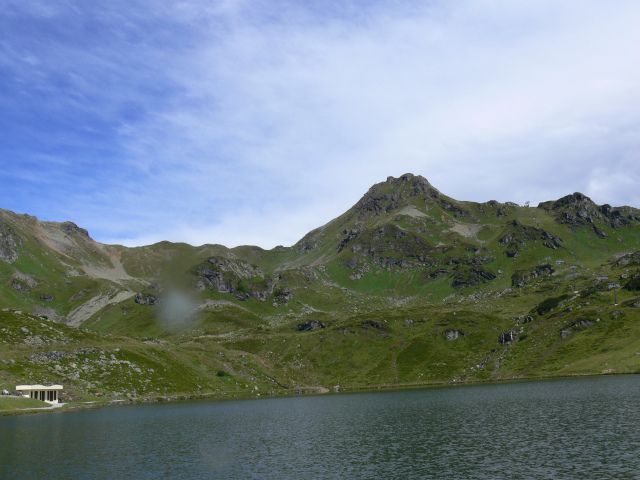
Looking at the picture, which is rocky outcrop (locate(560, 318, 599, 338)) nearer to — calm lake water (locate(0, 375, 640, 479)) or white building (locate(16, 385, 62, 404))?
calm lake water (locate(0, 375, 640, 479))

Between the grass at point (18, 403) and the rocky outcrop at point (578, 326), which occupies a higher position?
the rocky outcrop at point (578, 326)

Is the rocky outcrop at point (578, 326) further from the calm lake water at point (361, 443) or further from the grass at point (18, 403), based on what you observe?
the grass at point (18, 403)

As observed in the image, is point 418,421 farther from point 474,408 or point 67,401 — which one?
point 67,401

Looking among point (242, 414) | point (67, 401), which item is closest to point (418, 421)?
point (242, 414)

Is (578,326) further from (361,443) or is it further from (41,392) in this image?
(41,392)

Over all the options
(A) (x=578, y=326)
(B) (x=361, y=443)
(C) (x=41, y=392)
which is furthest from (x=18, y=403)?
(A) (x=578, y=326)

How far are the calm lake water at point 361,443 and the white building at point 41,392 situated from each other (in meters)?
19.3

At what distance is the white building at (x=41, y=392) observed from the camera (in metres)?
122

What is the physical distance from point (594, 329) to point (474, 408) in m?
128

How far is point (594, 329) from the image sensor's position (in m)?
189

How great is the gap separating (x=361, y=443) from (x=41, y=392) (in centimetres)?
10682

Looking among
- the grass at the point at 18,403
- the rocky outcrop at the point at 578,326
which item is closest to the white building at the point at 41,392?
the grass at the point at 18,403

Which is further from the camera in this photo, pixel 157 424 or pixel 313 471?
pixel 157 424

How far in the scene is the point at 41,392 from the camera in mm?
125438
